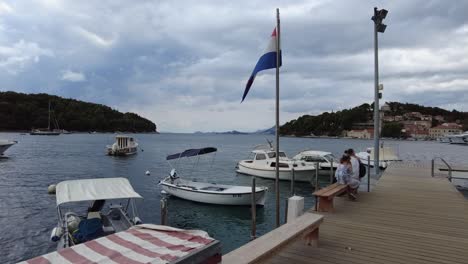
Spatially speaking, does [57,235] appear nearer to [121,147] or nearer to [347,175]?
[347,175]

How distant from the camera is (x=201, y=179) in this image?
33625 millimetres

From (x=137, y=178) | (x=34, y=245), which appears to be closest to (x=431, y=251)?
(x=34, y=245)

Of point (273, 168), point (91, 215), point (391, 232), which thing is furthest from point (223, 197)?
point (273, 168)

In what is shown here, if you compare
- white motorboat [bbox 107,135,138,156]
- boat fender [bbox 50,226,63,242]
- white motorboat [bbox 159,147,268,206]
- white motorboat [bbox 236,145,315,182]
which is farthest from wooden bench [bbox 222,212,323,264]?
white motorboat [bbox 107,135,138,156]

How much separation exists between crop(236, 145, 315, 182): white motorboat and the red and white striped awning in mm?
21672

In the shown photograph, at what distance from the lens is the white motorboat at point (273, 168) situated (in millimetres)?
27781

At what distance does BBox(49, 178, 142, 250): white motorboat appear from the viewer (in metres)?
10.4

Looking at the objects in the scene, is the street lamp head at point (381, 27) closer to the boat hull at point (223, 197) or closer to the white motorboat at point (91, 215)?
the boat hull at point (223, 197)

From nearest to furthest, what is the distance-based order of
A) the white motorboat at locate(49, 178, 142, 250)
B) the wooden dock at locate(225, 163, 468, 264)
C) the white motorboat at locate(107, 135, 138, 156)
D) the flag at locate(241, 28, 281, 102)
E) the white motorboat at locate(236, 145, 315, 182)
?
the wooden dock at locate(225, 163, 468, 264) < the flag at locate(241, 28, 281, 102) < the white motorboat at locate(49, 178, 142, 250) < the white motorboat at locate(236, 145, 315, 182) < the white motorboat at locate(107, 135, 138, 156)

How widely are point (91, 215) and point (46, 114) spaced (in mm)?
183643

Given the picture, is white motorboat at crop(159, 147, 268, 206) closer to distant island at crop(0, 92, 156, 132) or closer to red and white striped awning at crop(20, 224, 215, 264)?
red and white striped awning at crop(20, 224, 215, 264)

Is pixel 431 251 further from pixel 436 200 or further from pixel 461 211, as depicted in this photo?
pixel 436 200

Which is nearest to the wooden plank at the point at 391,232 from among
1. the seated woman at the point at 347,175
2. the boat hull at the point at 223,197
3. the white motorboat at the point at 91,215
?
the seated woman at the point at 347,175

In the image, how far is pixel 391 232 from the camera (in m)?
7.46
